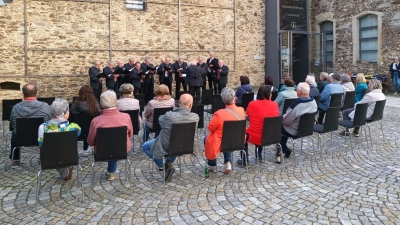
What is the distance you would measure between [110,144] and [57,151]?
0.63 meters

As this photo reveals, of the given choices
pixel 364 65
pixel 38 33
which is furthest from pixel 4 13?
pixel 364 65

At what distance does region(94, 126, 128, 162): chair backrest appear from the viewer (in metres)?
4.79

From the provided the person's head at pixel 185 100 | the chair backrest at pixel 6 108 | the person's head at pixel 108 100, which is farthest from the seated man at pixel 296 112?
the chair backrest at pixel 6 108

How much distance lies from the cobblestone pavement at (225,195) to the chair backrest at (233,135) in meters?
0.44

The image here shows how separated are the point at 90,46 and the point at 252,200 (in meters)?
11.6

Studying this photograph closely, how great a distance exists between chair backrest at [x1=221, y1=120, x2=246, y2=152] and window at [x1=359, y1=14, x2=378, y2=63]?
47.0ft

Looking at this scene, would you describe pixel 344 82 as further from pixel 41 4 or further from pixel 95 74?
pixel 41 4

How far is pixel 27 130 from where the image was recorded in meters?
5.65

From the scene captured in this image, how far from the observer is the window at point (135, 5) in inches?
605

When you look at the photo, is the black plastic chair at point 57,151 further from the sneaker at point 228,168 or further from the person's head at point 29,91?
the sneaker at point 228,168

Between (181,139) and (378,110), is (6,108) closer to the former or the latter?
(181,139)

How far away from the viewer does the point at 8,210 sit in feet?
14.3

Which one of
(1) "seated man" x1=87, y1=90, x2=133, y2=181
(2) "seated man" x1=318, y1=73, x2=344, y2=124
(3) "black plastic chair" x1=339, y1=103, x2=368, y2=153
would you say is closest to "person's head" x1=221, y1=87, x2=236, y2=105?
(1) "seated man" x1=87, y1=90, x2=133, y2=181

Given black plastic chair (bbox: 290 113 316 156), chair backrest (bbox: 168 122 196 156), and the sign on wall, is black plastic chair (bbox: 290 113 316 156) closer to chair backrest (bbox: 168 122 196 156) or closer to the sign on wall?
chair backrest (bbox: 168 122 196 156)
